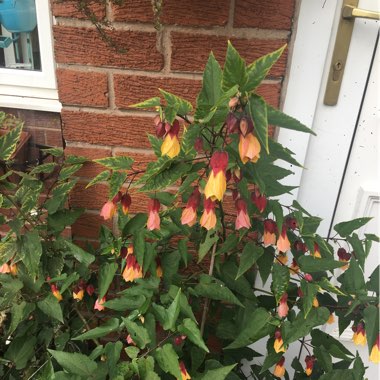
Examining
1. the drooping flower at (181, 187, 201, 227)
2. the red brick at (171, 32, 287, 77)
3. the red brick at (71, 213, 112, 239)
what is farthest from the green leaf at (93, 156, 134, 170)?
the red brick at (71, 213, 112, 239)

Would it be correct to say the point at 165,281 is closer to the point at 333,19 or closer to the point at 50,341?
the point at 50,341

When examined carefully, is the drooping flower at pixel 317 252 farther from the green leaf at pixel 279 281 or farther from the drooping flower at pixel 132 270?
the drooping flower at pixel 132 270

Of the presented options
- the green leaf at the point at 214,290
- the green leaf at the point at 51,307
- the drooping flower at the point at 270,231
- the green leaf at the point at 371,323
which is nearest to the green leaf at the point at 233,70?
the drooping flower at the point at 270,231

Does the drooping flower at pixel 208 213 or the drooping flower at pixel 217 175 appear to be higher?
the drooping flower at pixel 217 175

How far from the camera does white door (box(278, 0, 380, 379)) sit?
1124 millimetres

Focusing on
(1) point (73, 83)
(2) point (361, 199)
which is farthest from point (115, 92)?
(2) point (361, 199)

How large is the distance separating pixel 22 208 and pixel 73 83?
14.0 inches

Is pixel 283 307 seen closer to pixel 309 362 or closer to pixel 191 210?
pixel 309 362

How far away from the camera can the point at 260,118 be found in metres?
0.60

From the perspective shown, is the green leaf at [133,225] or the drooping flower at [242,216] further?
the green leaf at [133,225]

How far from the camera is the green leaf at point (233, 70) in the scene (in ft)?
2.05

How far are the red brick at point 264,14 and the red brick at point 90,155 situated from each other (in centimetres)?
50

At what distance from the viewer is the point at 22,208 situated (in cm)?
106

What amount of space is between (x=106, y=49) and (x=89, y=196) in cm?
43
